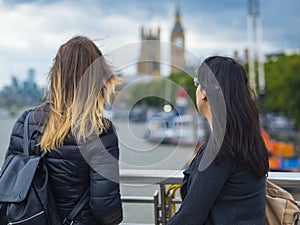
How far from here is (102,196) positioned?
1.59 meters

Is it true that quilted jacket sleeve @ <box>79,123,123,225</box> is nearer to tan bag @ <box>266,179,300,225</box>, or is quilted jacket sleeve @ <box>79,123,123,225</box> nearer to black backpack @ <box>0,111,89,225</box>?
black backpack @ <box>0,111,89,225</box>

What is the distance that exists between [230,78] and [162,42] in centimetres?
73

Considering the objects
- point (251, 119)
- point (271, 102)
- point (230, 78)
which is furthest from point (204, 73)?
point (271, 102)

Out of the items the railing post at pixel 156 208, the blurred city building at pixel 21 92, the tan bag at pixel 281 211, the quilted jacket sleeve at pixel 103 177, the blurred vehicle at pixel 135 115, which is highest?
the blurred city building at pixel 21 92

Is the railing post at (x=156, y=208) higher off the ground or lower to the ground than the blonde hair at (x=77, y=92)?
lower

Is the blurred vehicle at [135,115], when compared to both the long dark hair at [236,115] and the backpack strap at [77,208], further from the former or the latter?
the long dark hair at [236,115]

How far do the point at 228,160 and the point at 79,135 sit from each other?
1.92 feet

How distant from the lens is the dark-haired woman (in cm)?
143

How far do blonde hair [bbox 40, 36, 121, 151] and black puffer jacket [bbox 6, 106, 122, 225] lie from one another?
0.04 metres

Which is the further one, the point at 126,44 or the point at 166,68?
the point at 166,68

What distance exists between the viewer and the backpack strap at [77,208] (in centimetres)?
163

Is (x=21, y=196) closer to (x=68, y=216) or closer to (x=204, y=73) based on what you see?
(x=68, y=216)

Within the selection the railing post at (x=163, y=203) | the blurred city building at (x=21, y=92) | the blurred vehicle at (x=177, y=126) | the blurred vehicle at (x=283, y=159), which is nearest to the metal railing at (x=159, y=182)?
the railing post at (x=163, y=203)

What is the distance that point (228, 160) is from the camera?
4.70 ft
